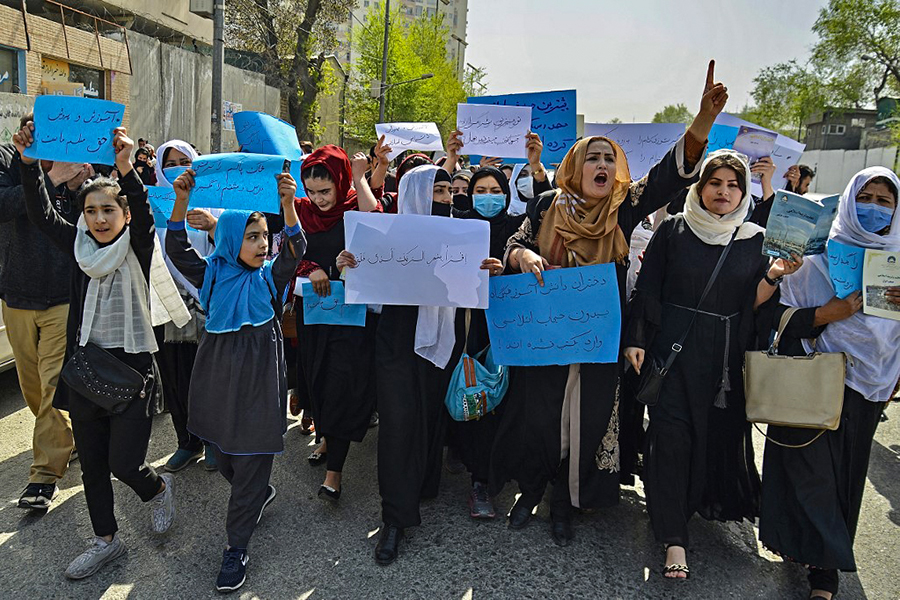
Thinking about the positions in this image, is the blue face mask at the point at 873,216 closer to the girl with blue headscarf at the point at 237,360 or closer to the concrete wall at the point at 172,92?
the girl with blue headscarf at the point at 237,360

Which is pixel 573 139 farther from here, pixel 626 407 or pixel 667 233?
pixel 626 407

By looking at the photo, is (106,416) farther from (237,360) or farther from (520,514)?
(520,514)

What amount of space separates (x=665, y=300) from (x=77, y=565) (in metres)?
2.92

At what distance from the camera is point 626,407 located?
360 cm

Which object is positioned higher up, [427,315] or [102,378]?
[427,315]

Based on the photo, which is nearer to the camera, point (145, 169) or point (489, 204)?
point (489, 204)

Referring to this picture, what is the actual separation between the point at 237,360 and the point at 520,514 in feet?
5.40

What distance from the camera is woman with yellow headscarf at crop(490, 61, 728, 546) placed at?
10.5ft

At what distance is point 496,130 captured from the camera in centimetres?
486

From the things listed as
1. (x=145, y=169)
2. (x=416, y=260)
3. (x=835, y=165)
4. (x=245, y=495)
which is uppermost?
(x=835, y=165)

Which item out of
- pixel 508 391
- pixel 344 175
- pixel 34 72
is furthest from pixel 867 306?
pixel 34 72

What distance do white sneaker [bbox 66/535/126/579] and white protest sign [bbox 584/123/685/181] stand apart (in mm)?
4077

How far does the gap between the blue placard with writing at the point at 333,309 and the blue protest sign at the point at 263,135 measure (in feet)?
4.99

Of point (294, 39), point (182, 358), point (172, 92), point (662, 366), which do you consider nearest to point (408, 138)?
point (182, 358)
